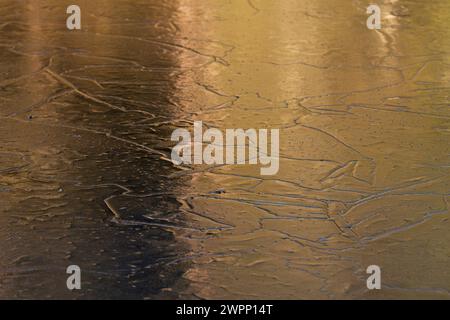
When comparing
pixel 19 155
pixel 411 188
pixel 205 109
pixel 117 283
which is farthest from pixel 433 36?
pixel 117 283

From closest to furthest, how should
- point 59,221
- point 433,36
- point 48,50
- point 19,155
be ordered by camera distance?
point 59,221, point 19,155, point 48,50, point 433,36

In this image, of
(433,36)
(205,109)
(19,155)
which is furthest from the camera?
(433,36)

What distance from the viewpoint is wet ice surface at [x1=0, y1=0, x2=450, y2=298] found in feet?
10.6

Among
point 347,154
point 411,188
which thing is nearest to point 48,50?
point 347,154

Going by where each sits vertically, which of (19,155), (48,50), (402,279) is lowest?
(402,279)

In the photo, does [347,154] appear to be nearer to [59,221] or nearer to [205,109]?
[205,109]

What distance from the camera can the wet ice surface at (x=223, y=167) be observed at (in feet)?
10.6

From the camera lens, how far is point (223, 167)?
4211 millimetres

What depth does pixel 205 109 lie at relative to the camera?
5016 mm

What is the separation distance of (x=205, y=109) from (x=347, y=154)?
939 millimetres

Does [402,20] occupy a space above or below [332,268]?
above

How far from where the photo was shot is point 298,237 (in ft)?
11.4

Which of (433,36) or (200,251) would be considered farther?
(433,36)

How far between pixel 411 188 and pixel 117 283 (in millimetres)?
1504
